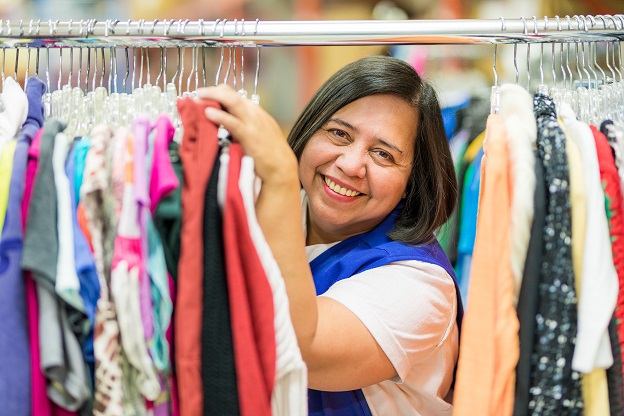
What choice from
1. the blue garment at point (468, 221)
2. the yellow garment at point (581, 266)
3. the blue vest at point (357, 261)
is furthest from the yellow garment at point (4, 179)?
the blue garment at point (468, 221)

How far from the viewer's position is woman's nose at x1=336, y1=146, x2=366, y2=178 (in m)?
1.25

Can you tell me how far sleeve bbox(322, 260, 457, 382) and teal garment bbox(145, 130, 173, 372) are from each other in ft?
1.09

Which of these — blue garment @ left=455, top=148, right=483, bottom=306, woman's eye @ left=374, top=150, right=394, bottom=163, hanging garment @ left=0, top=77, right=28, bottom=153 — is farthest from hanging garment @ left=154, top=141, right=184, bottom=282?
blue garment @ left=455, top=148, right=483, bottom=306

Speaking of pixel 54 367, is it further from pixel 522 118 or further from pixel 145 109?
pixel 522 118

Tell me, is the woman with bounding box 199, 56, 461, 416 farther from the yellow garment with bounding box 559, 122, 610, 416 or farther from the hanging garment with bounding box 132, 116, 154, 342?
the yellow garment with bounding box 559, 122, 610, 416

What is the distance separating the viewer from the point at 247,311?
0.84 metres

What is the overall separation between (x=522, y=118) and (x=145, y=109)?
0.58m

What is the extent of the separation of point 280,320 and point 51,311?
0.92ft

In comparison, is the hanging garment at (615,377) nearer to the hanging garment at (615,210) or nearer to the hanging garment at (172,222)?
the hanging garment at (615,210)

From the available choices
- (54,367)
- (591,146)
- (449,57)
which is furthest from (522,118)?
(449,57)

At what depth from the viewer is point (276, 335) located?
86 cm

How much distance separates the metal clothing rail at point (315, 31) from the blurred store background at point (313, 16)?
1.24 meters

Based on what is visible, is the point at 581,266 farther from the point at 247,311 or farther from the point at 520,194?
the point at 247,311

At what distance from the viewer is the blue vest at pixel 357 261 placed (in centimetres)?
122
